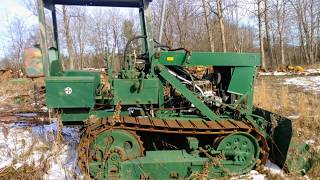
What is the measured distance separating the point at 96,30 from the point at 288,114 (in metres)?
5.52

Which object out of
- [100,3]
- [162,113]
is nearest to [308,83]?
[162,113]

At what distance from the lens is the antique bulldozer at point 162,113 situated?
160 inches

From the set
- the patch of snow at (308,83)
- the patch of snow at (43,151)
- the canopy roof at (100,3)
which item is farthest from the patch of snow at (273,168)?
the patch of snow at (308,83)

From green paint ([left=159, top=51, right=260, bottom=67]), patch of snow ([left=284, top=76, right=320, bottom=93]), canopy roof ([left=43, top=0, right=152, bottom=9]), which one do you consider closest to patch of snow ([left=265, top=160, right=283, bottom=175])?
green paint ([left=159, top=51, right=260, bottom=67])

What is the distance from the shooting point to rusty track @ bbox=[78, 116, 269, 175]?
399 cm

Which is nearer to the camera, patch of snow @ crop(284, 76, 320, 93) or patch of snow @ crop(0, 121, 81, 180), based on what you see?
patch of snow @ crop(0, 121, 81, 180)

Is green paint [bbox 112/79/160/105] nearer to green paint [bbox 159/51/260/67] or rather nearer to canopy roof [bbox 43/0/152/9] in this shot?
green paint [bbox 159/51/260/67]

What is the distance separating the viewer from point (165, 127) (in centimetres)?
411

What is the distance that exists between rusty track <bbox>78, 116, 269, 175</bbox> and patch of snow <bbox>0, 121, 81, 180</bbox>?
532 mm

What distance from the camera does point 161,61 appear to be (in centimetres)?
450

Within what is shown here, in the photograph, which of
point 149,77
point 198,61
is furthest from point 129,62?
point 198,61

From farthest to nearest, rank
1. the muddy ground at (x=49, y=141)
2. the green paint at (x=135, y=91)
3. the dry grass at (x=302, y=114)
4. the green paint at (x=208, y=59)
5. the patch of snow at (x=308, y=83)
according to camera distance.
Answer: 1. the patch of snow at (x=308, y=83)
2. the dry grass at (x=302, y=114)
3. the green paint at (x=208, y=59)
4. the green paint at (x=135, y=91)
5. the muddy ground at (x=49, y=141)

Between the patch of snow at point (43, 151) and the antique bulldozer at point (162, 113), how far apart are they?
1.94ft

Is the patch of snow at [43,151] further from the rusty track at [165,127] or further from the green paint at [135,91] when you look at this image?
the green paint at [135,91]
